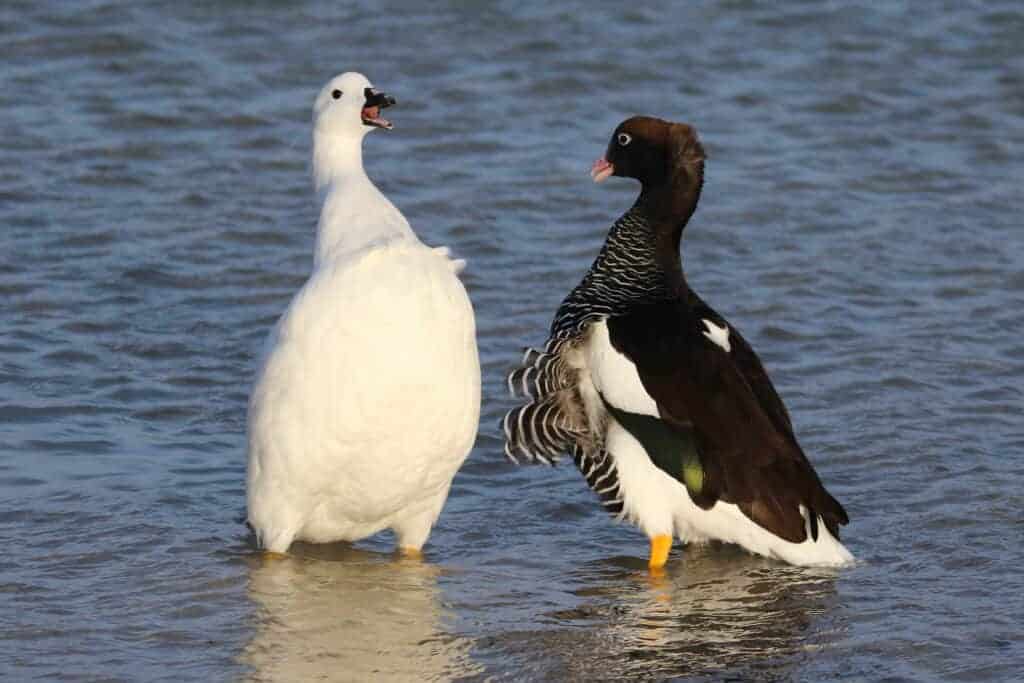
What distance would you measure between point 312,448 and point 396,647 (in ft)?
2.98

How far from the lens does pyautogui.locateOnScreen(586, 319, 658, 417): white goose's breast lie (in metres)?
8.13

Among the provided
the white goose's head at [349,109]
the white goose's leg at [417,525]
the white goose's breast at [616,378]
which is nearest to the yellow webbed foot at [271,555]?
the white goose's leg at [417,525]

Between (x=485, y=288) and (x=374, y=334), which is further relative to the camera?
(x=485, y=288)

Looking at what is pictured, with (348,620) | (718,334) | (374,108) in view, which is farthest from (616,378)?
(348,620)

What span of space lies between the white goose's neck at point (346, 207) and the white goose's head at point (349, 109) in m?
0.04

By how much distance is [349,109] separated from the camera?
834 centimetres

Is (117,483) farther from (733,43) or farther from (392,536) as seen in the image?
(733,43)

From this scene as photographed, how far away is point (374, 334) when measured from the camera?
287 inches

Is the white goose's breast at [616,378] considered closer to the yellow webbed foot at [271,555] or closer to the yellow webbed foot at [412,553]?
the yellow webbed foot at [412,553]

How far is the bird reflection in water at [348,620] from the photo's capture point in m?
6.70

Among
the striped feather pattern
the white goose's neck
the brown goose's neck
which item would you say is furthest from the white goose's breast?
the white goose's neck

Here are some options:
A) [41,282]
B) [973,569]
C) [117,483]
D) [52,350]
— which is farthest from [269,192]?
[973,569]

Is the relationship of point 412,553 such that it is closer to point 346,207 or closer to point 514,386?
point 514,386

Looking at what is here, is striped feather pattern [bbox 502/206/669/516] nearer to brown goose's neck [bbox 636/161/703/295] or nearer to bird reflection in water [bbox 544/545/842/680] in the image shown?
brown goose's neck [bbox 636/161/703/295]
